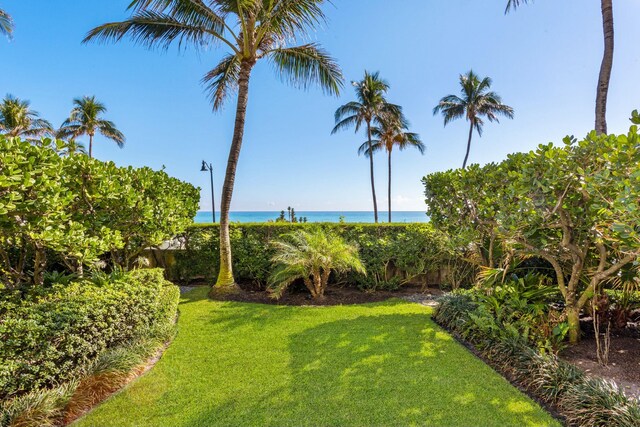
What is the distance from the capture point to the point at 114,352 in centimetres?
323

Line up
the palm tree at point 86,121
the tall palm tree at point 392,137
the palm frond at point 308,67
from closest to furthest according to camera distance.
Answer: the palm frond at point 308,67, the tall palm tree at point 392,137, the palm tree at point 86,121

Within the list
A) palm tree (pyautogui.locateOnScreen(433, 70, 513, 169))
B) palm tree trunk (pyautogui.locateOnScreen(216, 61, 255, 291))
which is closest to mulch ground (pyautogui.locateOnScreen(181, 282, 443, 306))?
palm tree trunk (pyautogui.locateOnScreen(216, 61, 255, 291))

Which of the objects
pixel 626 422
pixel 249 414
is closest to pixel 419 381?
pixel 626 422

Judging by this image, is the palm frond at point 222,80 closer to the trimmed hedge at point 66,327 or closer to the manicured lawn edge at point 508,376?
the trimmed hedge at point 66,327

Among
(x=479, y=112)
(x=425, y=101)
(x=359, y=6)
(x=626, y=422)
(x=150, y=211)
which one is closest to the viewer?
(x=626, y=422)

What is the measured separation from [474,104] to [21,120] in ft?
106

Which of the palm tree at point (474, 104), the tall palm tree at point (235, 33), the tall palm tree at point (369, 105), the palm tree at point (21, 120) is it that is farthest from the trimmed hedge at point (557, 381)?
the palm tree at point (21, 120)

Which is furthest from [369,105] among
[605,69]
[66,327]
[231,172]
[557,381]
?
[66,327]

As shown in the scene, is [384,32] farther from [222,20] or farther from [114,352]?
[114,352]

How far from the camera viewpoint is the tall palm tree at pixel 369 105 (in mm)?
18719

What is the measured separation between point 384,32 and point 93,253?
7858 mm

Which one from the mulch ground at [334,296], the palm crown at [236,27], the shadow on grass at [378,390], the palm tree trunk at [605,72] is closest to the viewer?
the shadow on grass at [378,390]

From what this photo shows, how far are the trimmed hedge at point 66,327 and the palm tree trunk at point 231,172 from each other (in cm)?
250

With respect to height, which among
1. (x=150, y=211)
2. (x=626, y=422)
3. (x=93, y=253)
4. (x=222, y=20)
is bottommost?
(x=626, y=422)
